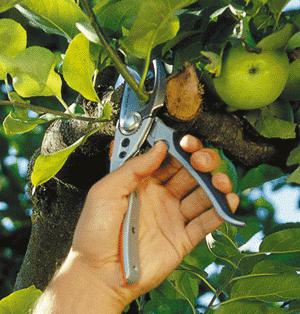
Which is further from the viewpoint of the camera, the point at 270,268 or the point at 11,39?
the point at 270,268

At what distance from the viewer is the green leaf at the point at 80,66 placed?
3.68 feet

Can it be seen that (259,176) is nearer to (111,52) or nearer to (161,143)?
(161,143)

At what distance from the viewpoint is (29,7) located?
45.3 inches

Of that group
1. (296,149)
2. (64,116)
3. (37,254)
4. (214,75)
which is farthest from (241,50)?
(37,254)

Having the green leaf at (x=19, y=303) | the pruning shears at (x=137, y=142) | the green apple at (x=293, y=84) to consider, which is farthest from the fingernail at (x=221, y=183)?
the green leaf at (x=19, y=303)

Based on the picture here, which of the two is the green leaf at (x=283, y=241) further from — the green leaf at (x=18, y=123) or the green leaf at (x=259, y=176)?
the green leaf at (x=18, y=123)

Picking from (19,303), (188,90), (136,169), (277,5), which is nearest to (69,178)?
(19,303)

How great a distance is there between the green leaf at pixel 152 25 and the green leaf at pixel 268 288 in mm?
425

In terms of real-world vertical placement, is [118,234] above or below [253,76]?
below

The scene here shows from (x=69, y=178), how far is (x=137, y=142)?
1.11ft

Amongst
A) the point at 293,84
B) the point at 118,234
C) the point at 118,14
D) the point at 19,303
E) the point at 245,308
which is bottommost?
the point at 245,308

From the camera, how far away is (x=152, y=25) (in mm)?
1031

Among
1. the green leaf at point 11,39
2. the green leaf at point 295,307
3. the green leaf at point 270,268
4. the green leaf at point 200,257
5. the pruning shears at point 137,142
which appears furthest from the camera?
the green leaf at point 200,257

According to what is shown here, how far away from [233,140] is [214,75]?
101 millimetres
